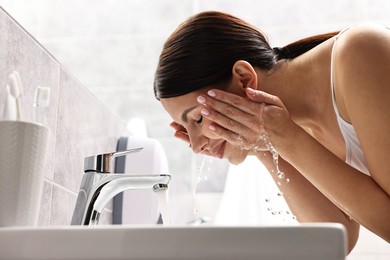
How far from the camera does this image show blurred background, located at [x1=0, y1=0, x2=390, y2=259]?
6.30ft

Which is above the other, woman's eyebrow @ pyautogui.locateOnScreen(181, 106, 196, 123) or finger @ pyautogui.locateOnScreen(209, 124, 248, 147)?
woman's eyebrow @ pyautogui.locateOnScreen(181, 106, 196, 123)

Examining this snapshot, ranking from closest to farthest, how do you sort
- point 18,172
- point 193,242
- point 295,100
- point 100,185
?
1. point 193,242
2. point 18,172
3. point 100,185
4. point 295,100

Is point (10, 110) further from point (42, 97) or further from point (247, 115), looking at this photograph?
point (247, 115)

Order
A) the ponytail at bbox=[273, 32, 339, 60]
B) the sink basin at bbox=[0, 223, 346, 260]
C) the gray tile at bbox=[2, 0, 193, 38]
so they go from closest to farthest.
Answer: the sink basin at bbox=[0, 223, 346, 260], the ponytail at bbox=[273, 32, 339, 60], the gray tile at bbox=[2, 0, 193, 38]

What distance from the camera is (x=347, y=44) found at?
0.90 meters

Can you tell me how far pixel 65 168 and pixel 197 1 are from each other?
1.08m

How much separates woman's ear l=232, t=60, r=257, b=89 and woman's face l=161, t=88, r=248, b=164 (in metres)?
0.06

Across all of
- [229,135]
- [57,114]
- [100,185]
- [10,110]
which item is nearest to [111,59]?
[57,114]

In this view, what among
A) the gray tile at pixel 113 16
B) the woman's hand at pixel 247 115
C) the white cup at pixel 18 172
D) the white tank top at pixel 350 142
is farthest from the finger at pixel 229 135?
the gray tile at pixel 113 16

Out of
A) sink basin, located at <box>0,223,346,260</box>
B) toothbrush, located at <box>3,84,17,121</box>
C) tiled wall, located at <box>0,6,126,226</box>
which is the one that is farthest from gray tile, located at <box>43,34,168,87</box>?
sink basin, located at <box>0,223,346,260</box>

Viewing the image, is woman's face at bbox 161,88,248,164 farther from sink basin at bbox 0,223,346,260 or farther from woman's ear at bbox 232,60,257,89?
sink basin at bbox 0,223,346,260

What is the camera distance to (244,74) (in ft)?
3.37

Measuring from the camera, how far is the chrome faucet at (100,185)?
32.4 inches

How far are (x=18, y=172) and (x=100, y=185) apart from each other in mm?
207
